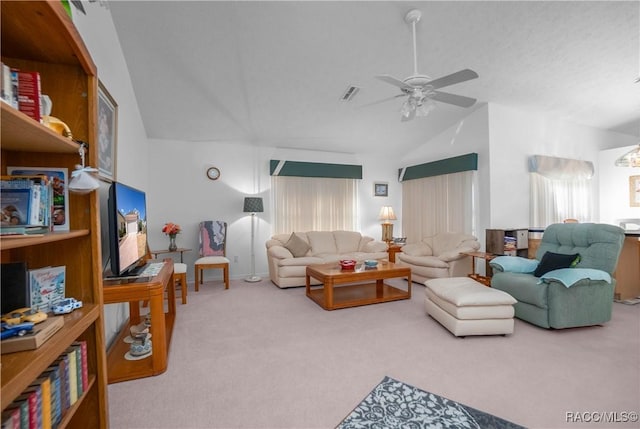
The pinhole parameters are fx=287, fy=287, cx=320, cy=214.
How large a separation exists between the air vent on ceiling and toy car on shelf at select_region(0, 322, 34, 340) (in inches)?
143

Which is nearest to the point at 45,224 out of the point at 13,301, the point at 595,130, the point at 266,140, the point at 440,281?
the point at 13,301

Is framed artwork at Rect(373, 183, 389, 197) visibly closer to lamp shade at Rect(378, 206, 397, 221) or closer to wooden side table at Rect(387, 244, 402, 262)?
lamp shade at Rect(378, 206, 397, 221)

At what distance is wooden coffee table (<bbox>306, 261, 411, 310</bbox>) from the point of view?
3404mm

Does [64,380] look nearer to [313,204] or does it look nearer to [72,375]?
[72,375]

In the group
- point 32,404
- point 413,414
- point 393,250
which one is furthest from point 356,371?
point 393,250

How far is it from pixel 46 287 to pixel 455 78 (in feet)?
9.27

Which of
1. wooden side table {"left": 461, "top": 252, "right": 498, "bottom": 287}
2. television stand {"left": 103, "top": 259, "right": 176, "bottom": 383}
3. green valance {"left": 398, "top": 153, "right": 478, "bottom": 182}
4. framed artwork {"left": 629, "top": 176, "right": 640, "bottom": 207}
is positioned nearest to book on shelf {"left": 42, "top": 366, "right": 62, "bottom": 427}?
television stand {"left": 103, "top": 259, "right": 176, "bottom": 383}

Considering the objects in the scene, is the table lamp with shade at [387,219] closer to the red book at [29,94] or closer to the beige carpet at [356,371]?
the beige carpet at [356,371]

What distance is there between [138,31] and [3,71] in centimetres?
236

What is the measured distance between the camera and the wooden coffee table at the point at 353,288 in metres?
Answer: 3.40

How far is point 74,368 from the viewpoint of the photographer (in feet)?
3.91

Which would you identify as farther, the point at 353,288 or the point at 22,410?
the point at 353,288

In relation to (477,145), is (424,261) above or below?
below

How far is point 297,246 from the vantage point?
15.6 feet
